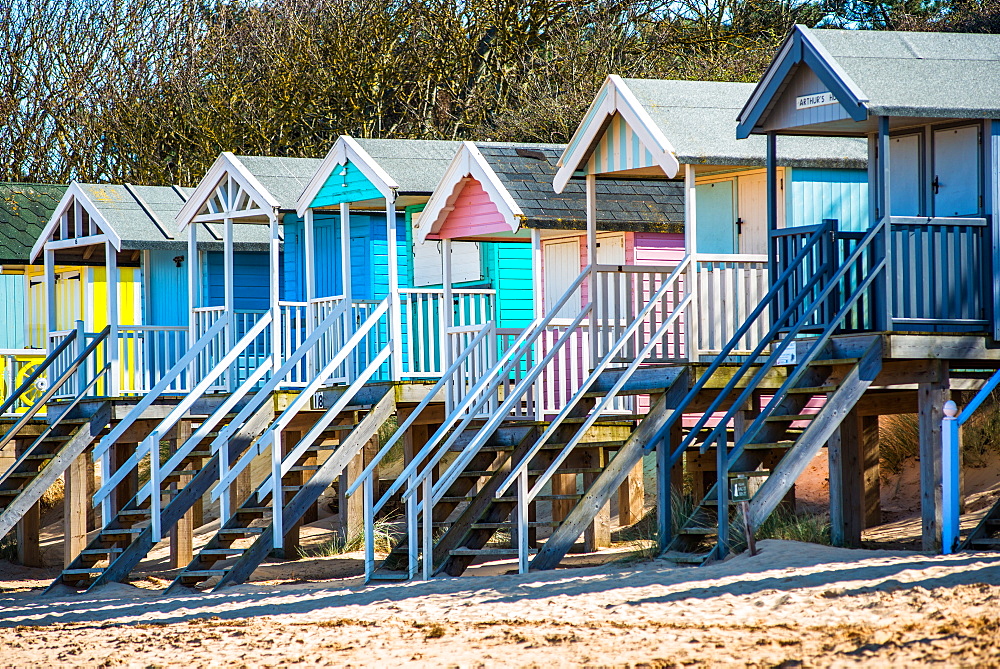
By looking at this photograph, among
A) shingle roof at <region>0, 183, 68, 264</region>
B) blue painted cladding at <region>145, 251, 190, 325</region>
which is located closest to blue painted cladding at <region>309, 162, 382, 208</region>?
blue painted cladding at <region>145, 251, 190, 325</region>

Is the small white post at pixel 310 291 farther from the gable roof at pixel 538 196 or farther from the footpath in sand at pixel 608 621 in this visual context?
the footpath in sand at pixel 608 621

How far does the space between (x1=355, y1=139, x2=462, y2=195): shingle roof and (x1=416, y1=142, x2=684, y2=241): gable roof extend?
0.62 meters

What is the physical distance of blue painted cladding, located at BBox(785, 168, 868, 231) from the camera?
49.2 ft

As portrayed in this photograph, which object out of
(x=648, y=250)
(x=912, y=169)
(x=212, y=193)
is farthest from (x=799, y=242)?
(x=212, y=193)

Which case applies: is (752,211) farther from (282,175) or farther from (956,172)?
(282,175)

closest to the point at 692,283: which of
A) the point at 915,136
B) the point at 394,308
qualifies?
the point at 915,136

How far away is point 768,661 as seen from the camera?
8852 mm

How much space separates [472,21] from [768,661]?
83.5 ft

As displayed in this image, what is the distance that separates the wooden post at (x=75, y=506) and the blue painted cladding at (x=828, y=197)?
9.52m

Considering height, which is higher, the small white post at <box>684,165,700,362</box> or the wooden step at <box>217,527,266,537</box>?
the small white post at <box>684,165,700,362</box>

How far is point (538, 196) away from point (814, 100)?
170 inches

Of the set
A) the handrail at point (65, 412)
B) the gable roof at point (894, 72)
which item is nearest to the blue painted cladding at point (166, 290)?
the handrail at point (65, 412)

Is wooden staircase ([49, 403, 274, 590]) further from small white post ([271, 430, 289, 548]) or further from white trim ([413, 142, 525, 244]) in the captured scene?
white trim ([413, 142, 525, 244])

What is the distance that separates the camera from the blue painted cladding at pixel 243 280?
70.8 ft
